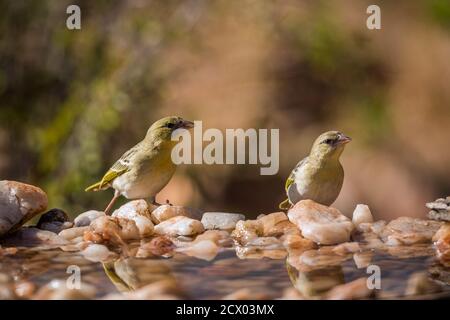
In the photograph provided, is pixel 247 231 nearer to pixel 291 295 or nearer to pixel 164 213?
pixel 164 213

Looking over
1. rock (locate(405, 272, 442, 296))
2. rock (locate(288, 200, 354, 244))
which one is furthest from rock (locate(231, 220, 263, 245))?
rock (locate(405, 272, 442, 296))

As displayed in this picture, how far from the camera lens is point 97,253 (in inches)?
65.6

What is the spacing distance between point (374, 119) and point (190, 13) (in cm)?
106

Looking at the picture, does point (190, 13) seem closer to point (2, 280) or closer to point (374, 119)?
point (374, 119)

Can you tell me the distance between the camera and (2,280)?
144 centimetres

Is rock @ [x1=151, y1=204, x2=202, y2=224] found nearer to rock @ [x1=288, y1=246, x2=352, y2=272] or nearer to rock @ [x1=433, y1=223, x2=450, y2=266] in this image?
rock @ [x1=288, y1=246, x2=352, y2=272]

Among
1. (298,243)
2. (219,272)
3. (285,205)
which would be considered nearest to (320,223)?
(298,243)

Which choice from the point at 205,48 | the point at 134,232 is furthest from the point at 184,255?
the point at 205,48

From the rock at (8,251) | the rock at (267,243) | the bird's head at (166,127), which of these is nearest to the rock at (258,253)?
the rock at (267,243)

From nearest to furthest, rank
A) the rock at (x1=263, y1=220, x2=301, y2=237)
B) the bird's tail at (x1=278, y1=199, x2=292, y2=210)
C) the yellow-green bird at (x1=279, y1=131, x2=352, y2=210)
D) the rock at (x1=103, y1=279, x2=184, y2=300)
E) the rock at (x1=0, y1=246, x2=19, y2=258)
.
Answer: the rock at (x1=103, y1=279, x2=184, y2=300) < the rock at (x1=0, y1=246, x2=19, y2=258) < the rock at (x1=263, y1=220, x2=301, y2=237) < the yellow-green bird at (x1=279, y1=131, x2=352, y2=210) < the bird's tail at (x1=278, y1=199, x2=292, y2=210)

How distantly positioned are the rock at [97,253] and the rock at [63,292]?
8.6 inches

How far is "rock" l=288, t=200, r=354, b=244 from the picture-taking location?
1.71 metres

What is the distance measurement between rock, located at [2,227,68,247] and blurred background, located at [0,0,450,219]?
6.04ft

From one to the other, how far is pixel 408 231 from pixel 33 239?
2.78ft
